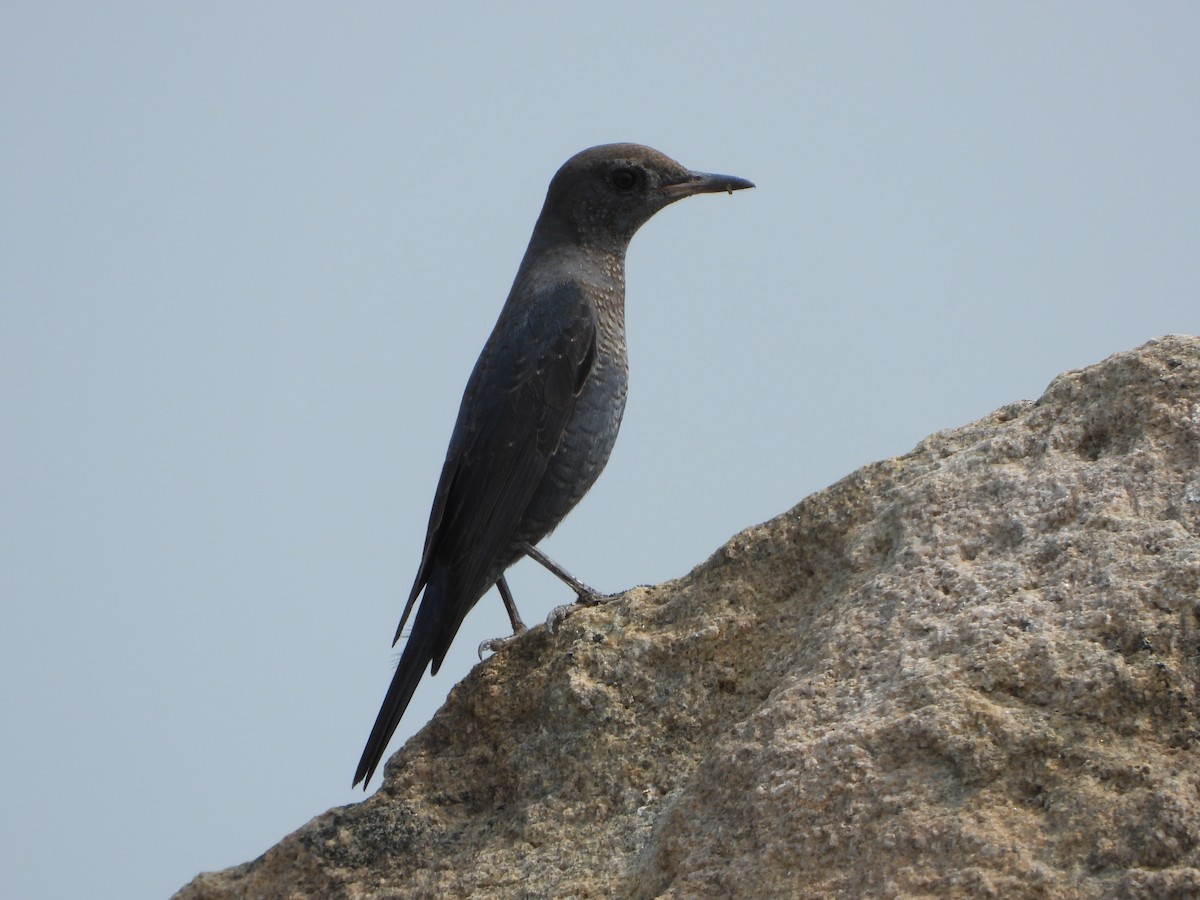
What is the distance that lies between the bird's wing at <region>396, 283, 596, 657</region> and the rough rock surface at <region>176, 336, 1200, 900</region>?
3.75 ft

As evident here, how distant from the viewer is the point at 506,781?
414 cm

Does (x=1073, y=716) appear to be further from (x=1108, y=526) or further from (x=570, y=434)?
(x=570, y=434)

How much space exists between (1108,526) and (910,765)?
80 centimetres

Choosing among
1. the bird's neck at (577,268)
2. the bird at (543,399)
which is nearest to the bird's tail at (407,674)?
the bird at (543,399)

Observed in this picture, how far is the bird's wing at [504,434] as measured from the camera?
224 inches

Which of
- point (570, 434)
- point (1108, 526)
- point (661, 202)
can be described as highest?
point (661, 202)

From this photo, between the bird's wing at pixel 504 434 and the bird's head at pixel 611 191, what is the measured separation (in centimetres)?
50

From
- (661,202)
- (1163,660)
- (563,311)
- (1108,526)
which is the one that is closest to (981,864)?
(1163,660)

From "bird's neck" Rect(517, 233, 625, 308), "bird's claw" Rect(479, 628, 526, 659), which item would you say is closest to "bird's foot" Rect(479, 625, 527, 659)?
"bird's claw" Rect(479, 628, 526, 659)

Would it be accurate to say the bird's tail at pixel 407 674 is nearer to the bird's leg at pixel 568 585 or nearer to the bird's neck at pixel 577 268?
the bird's leg at pixel 568 585

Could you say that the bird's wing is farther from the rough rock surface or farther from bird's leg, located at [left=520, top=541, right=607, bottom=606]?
the rough rock surface

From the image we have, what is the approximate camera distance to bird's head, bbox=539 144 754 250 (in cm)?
679

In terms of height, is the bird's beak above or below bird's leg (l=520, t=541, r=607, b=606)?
above

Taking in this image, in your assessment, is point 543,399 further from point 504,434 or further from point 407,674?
point 407,674
